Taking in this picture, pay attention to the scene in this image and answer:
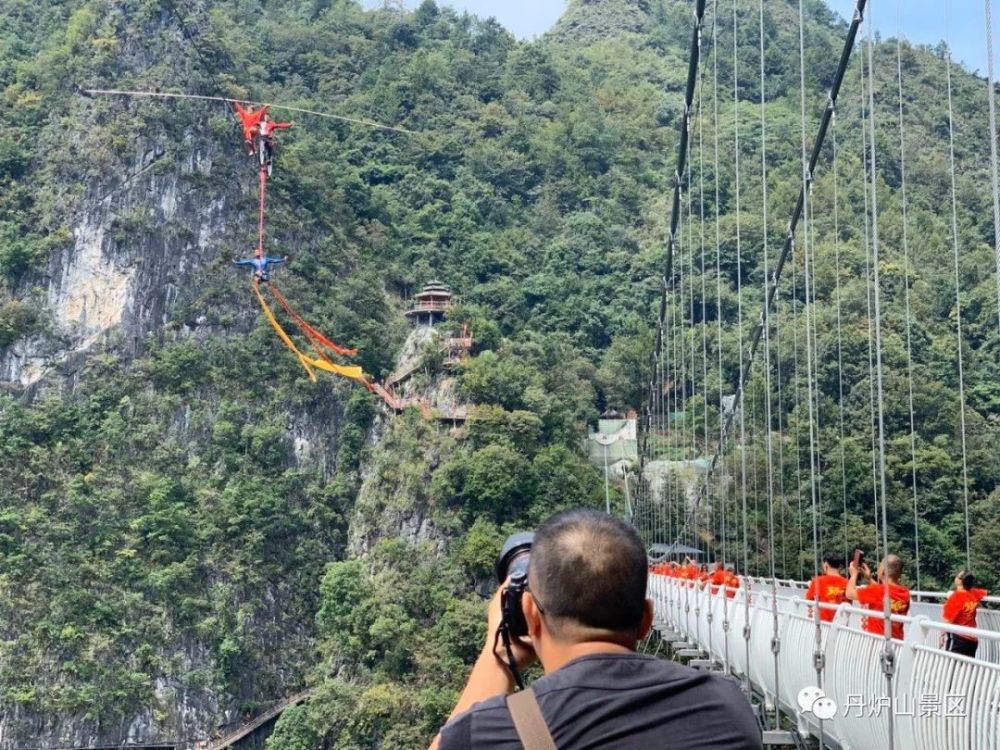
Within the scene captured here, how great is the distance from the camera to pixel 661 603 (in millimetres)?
18906

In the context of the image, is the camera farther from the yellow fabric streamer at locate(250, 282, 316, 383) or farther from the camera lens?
the yellow fabric streamer at locate(250, 282, 316, 383)

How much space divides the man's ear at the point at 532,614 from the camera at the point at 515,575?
0.9 inches

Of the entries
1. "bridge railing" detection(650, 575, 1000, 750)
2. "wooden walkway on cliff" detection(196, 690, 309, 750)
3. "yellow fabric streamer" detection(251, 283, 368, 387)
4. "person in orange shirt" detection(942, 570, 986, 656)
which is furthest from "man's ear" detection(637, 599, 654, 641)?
"yellow fabric streamer" detection(251, 283, 368, 387)

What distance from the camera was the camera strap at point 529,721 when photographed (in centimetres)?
170

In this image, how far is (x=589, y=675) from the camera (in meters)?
1.79

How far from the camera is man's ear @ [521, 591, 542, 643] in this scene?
191cm

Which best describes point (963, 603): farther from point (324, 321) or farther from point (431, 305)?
point (324, 321)

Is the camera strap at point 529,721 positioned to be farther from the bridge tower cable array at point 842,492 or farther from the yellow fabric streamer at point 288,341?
the yellow fabric streamer at point 288,341

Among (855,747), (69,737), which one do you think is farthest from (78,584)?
(855,747)

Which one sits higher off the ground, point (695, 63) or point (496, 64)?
point (496, 64)

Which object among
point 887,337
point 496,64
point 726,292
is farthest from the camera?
point 496,64

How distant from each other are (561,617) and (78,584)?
54.1 meters

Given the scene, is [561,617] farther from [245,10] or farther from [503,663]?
[245,10]

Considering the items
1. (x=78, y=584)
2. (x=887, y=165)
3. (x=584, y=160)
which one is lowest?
(x=78, y=584)
